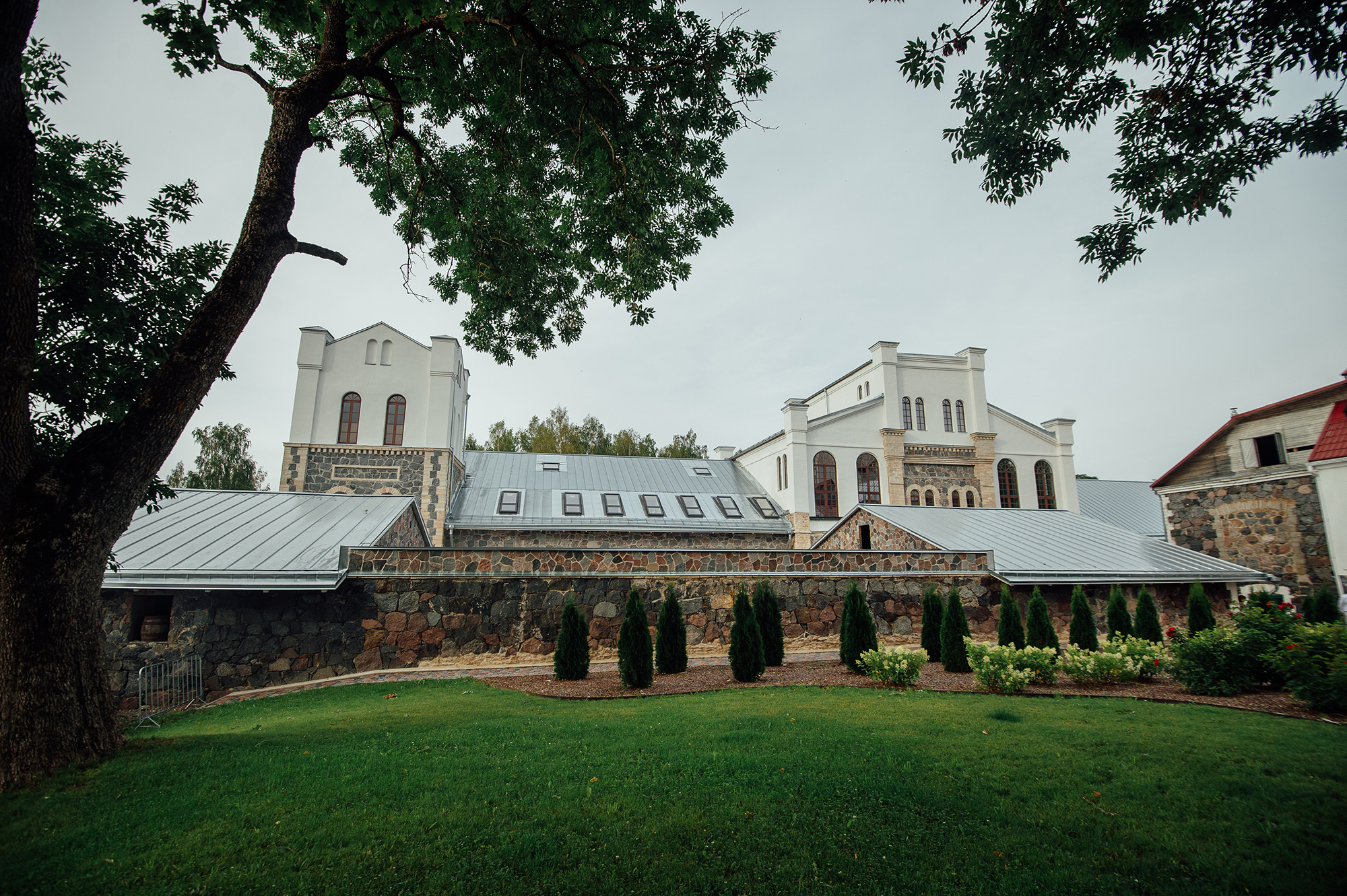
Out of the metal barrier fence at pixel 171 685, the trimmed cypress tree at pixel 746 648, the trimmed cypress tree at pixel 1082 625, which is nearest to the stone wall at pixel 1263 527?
the trimmed cypress tree at pixel 1082 625

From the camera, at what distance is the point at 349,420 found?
2084 centimetres

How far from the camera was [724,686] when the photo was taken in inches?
352

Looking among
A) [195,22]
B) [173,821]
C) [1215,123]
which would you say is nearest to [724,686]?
[173,821]

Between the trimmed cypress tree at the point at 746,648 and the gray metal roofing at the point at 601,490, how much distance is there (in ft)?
37.4

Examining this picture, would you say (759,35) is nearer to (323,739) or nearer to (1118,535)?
(323,739)

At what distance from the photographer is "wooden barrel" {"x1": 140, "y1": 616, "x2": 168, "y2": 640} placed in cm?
968

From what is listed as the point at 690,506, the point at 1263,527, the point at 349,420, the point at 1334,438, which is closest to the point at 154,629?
the point at 349,420

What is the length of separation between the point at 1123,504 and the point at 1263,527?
1489cm

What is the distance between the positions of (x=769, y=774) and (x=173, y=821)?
384cm

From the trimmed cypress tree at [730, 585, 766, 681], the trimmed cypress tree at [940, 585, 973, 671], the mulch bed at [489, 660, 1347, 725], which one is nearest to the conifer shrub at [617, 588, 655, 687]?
the mulch bed at [489, 660, 1347, 725]

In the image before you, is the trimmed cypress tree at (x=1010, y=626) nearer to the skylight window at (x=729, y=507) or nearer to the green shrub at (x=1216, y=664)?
the green shrub at (x=1216, y=664)

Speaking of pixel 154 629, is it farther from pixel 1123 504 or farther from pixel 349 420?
pixel 1123 504

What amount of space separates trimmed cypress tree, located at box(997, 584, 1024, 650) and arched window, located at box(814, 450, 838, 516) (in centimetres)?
1356

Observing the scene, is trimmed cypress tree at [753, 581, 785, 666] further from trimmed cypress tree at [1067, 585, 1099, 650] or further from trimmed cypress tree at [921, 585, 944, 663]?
trimmed cypress tree at [1067, 585, 1099, 650]
